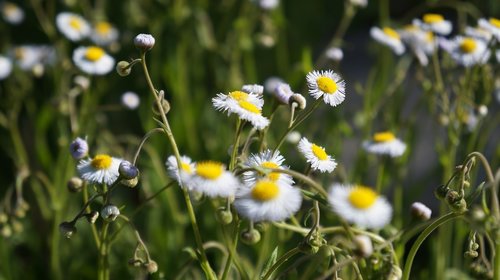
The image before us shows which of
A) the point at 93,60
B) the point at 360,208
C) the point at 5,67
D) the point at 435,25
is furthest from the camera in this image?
the point at 5,67

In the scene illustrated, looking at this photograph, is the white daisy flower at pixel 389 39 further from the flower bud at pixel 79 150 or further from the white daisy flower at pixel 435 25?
the flower bud at pixel 79 150

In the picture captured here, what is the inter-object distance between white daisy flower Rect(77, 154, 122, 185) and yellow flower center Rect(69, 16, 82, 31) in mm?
931

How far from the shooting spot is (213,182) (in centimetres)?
84

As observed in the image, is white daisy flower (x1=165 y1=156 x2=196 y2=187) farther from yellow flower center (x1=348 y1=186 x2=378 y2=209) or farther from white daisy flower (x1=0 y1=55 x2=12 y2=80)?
white daisy flower (x1=0 y1=55 x2=12 y2=80)

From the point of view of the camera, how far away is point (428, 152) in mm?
2227

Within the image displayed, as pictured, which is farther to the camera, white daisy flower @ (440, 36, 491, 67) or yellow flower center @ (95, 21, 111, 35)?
yellow flower center @ (95, 21, 111, 35)

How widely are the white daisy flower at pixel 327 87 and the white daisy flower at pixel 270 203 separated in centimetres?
21

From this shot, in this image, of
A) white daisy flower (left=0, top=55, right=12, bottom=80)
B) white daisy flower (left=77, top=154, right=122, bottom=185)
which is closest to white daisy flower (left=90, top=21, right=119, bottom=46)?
white daisy flower (left=0, top=55, right=12, bottom=80)

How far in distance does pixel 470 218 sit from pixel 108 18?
6.37 ft

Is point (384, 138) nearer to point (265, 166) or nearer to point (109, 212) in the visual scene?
point (265, 166)

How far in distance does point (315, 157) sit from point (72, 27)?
1.11 metres

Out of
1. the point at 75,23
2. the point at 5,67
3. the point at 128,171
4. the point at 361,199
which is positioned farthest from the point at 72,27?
the point at 361,199

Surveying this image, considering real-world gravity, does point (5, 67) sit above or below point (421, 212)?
below

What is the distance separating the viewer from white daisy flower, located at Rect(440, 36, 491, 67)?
140cm
